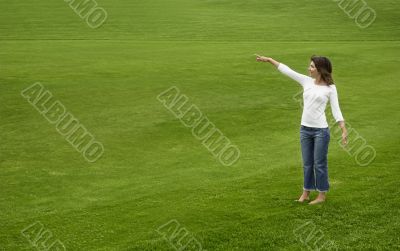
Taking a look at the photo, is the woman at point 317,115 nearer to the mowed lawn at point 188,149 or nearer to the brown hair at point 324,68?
the brown hair at point 324,68

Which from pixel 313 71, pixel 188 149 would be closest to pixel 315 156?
pixel 313 71

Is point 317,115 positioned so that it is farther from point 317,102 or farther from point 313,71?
point 313,71

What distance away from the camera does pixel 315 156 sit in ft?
35.3

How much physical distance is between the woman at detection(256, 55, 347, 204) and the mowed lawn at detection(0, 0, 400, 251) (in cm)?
76

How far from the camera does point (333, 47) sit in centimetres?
3212

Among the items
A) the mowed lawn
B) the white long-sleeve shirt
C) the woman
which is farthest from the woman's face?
the mowed lawn

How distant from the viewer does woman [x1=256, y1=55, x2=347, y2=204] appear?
10469 mm

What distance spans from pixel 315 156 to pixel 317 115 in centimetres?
75

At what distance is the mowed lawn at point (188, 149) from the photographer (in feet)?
33.4

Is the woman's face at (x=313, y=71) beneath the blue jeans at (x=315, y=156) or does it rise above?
above

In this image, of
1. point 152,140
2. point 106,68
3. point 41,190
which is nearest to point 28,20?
point 106,68

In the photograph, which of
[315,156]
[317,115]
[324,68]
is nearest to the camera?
[324,68]

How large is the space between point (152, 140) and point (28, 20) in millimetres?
30350

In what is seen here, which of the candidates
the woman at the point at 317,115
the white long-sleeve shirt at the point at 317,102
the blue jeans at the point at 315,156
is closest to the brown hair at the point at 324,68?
the woman at the point at 317,115
